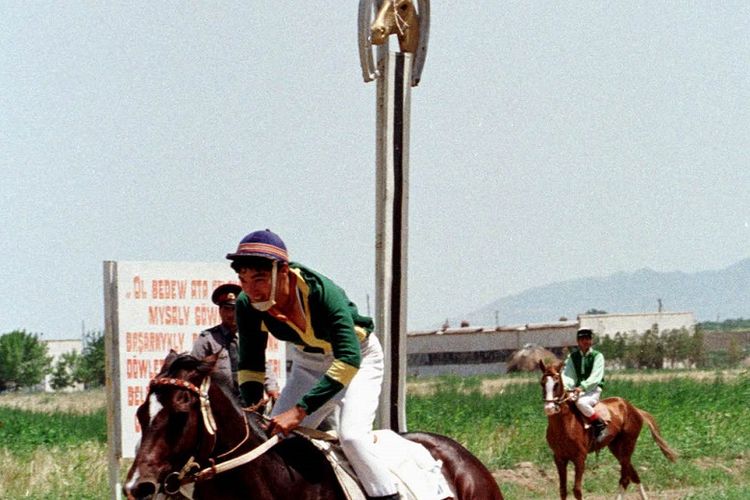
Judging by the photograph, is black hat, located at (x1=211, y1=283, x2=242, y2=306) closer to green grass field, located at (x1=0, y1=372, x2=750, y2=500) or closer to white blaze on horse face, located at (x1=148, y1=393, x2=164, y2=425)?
green grass field, located at (x1=0, y1=372, x2=750, y2=500)

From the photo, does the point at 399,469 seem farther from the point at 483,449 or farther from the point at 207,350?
the point at 483,449

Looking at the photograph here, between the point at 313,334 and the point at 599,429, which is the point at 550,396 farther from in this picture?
the point at 313,334

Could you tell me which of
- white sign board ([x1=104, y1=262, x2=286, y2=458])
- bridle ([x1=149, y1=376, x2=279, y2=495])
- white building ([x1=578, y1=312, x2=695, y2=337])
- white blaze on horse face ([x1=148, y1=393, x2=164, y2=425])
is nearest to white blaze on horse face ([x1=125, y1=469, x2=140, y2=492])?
bridle ([x1=149, y1=376, x2=279, y2=495])

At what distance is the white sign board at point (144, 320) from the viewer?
11773 millimetres

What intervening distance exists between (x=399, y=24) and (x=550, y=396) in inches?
355

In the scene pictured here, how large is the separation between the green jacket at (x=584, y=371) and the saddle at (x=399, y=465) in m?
12.2

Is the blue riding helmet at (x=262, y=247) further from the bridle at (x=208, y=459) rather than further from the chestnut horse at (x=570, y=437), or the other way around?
the chestnut horse at (x=570, y=437)

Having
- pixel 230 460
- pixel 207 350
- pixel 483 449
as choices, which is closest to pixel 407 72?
pixel 207 350

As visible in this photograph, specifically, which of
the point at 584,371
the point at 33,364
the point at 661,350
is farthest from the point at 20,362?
the point at 584,371

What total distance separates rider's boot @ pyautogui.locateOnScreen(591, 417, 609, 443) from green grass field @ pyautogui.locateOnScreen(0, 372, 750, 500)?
961 millimetres

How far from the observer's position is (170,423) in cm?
612

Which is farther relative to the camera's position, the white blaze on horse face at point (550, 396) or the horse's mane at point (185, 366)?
the white blaze on horse face at point (550, 396)

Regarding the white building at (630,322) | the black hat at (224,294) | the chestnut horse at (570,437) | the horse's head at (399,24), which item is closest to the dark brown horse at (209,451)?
the black hat at (224,294)

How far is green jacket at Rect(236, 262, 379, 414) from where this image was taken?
6918 mm
